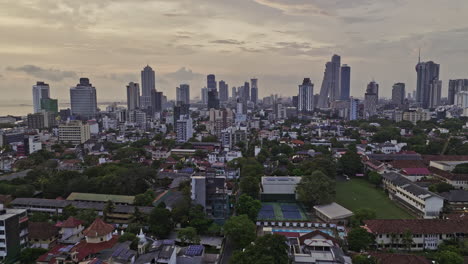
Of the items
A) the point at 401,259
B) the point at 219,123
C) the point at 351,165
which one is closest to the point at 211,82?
the point at 219,123

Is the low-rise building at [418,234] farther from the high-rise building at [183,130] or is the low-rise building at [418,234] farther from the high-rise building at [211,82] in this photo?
the high-rise building at [211,82]

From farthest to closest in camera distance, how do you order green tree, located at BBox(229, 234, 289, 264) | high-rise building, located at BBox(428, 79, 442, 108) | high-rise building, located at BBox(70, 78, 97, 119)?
high-rise building, located at BBox(428, 79, 442, 108), high-rise building, located at BBox(70, 78, 97, 119), green tree, located at BBox(229, 234, 289, 264)

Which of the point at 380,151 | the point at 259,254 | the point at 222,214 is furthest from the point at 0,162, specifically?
the point at 380,151

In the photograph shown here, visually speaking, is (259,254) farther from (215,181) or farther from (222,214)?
(215,181)

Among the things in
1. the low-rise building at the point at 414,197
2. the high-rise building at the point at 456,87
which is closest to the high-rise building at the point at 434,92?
the high-rise building at the point at 456,87

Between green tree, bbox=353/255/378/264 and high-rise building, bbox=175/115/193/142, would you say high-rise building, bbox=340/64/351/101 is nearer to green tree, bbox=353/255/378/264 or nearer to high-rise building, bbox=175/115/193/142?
high-rise building, bbox=175/115/193/142

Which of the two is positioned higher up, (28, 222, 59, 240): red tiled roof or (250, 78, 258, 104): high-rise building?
(250, 78, 258, 104): high-rise building

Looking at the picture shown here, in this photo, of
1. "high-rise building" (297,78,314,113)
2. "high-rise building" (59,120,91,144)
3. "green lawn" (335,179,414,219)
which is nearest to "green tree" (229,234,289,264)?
"green lawn" (335,179,414,219)

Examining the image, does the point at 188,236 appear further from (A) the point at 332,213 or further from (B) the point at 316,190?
(B) the point at 316,190
